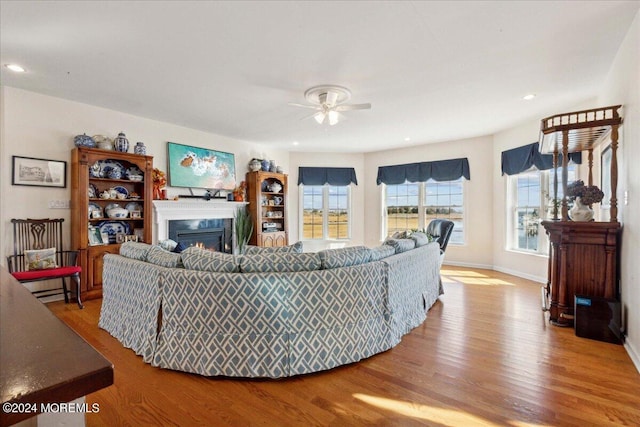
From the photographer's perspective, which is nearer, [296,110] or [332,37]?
[332,37]

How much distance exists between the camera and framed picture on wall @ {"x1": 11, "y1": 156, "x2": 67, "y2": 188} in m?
3.73

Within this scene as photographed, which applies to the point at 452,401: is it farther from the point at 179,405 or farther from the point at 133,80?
the point at 133,80

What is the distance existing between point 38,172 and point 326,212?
5.26 metres

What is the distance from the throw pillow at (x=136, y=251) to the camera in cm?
278

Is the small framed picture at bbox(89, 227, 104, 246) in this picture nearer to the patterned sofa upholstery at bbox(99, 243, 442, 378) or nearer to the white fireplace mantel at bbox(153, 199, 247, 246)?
the white fireplace mantel at bbox(153, 199, 247, 246)

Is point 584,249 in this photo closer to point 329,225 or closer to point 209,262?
point 209,262

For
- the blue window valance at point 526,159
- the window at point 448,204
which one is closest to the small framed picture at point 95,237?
the window at point 448,204

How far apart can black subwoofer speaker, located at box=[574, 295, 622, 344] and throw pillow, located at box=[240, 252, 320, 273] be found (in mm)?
2470

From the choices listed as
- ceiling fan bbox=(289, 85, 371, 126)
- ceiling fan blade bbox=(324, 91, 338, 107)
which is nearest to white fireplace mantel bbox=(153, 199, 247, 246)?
ceiling fan bbox=(289, 85, 371, 126)

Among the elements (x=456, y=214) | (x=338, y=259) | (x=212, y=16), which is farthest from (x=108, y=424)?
(x=456, y=214)

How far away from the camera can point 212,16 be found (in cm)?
235

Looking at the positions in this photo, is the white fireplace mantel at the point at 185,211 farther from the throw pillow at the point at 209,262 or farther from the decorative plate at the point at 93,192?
the throw pillow at the point at 209,262

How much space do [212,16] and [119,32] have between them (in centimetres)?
85

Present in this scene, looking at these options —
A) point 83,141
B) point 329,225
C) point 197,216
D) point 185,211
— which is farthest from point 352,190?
point 83,141
